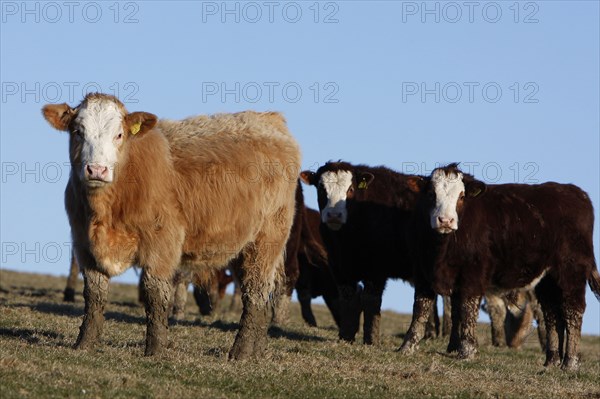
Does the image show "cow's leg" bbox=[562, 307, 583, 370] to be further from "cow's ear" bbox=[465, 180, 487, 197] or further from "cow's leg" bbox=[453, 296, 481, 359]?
"cow's ear" bbox=[465, 180, 487, 197]

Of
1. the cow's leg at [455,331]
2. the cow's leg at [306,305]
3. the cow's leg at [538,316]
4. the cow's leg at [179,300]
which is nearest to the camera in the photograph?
the cow's leg at [455,331]

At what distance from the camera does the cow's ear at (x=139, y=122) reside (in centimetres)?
1430

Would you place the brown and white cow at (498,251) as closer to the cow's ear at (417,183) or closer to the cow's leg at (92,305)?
the cow's ear at (417,183)

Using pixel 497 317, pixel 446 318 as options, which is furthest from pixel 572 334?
pixel 497 317

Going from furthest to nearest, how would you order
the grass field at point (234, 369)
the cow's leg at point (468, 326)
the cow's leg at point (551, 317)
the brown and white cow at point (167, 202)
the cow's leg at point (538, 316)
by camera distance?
the cow's leg at point (538, 316) < the cow's leg at point (551, 317) < the cow's leg at point (468, 326) < the brown and white cow at point (167, 202) < the grass field at point (234, 369)

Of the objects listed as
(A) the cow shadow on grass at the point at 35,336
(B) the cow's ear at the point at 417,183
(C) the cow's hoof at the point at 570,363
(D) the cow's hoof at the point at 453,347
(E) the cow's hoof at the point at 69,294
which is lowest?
(C) the cow's hoof at the point at 570,363

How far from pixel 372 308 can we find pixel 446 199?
2.81 metres

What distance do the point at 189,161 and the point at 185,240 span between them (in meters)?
1.03

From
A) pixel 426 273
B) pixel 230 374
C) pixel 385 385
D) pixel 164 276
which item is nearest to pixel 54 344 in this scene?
pixel 164 276

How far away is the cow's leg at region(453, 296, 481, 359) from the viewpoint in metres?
18.1

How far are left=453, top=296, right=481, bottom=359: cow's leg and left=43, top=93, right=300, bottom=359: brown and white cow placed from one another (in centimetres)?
373

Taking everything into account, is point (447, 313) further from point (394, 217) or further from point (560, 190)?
point (560, 190)

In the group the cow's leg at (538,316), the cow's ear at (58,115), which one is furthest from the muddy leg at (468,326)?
the cow's ear at (58,115)

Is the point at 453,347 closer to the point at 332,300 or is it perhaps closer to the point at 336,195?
the point at 336,195
